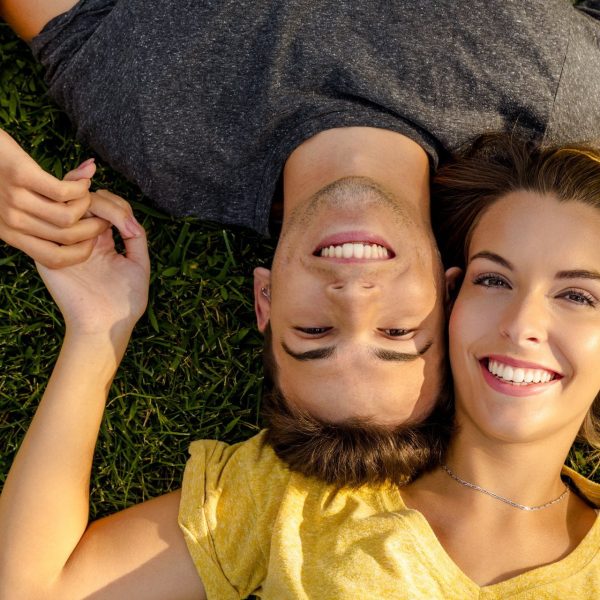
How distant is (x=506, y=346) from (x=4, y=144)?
211 cm

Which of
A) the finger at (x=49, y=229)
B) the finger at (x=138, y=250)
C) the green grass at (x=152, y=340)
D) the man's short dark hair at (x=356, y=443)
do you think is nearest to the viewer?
the man's short dark hair at (x=356, y=443)

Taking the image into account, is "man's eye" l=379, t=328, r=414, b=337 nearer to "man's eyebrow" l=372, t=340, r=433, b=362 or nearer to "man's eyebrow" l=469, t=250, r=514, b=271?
"man's eyebrow" l=372, t=340, r=433, b=362

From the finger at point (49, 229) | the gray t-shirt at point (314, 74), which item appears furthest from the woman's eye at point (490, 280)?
the finger at point (49, 229)

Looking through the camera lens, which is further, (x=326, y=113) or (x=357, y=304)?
(x=326, y=113)

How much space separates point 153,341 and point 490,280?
164 cm

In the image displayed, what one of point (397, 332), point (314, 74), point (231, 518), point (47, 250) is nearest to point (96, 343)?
point (47, 250)

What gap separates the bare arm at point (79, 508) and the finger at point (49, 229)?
0.53 feet

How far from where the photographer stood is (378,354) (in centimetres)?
304

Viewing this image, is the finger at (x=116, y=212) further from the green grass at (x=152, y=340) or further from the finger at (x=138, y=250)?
the green grass at (x=152, y=340)

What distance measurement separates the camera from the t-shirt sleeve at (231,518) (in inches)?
127

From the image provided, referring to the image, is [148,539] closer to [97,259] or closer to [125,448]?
[125,448]

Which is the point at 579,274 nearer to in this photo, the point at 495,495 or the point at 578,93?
the point at 578,93

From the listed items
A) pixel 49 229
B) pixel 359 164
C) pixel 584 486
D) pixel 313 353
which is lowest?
pixel 584 486

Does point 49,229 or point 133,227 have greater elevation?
point 49,229
